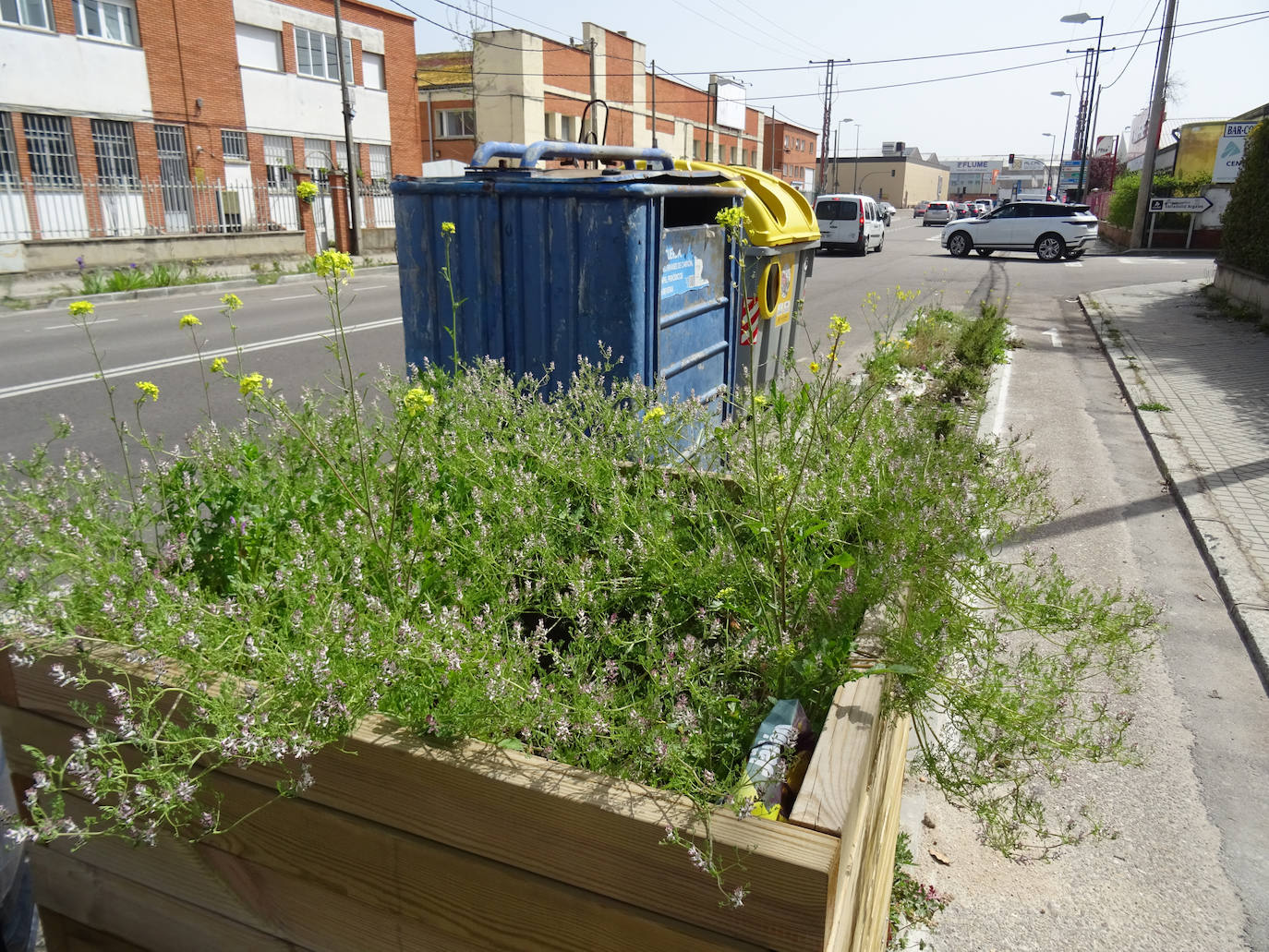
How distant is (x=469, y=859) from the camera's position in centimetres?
170

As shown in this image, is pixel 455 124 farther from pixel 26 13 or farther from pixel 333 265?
pixel 333 265

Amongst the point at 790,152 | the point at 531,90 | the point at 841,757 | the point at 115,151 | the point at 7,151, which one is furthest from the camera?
the point at 790,152

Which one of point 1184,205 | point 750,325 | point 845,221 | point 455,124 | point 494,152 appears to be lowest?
point 750,325

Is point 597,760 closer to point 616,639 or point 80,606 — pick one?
point 616,639

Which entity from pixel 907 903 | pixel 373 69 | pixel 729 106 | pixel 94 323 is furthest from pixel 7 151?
pixel 729 106

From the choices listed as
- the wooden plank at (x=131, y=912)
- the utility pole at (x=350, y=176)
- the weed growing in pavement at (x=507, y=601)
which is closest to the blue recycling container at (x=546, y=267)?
the weed growing in pavement at (x=507, y=601)

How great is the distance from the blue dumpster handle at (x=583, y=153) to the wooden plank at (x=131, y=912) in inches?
132

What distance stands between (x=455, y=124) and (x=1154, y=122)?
102 feet

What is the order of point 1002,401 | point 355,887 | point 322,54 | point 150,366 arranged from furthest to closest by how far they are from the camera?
point 322,54
point 150,366
point 1002,401
point 355,887

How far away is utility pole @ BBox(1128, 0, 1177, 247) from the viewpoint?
2689 centimetres

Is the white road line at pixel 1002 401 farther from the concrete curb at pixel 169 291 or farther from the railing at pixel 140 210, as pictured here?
the railing at pixel 140 210

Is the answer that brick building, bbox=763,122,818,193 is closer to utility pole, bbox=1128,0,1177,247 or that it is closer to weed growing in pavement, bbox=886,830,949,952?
utility pole, bbox=1128,0,1177,247

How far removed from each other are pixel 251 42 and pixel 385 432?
3071cm

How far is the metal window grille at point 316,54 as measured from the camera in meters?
30.2
